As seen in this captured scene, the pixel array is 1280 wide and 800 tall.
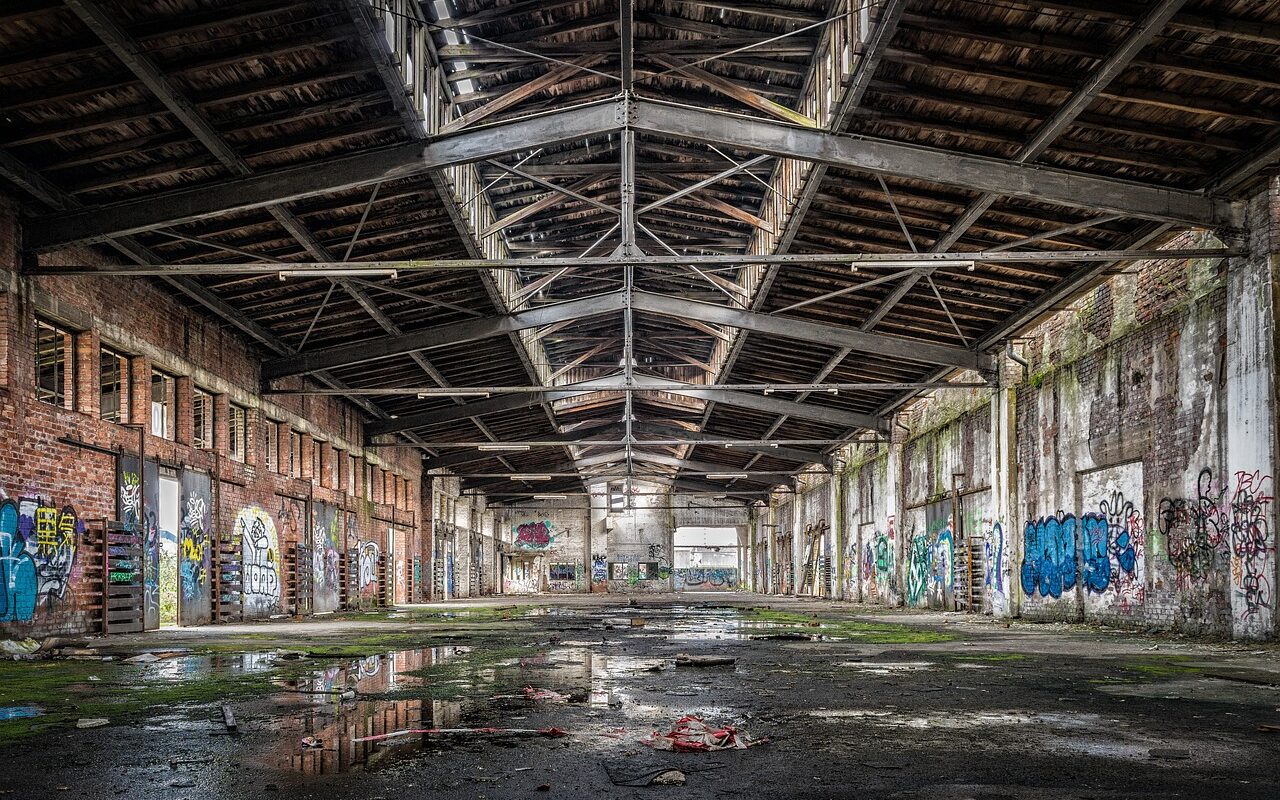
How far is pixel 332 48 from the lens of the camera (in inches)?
462

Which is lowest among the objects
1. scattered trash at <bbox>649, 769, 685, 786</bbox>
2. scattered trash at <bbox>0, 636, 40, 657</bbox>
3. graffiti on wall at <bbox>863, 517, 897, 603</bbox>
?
graffiti on wall at <bbox>863, 517, 897, 603</bbox>

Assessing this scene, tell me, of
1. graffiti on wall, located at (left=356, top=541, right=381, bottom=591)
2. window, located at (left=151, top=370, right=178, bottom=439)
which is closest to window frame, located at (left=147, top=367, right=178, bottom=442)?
window, located at (left=151, top=370, right=178, bottom=439)

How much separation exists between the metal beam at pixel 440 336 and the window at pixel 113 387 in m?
5.89

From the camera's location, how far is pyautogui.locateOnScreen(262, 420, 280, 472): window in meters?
23.4

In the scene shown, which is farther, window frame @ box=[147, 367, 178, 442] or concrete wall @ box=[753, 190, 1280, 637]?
window frame @ box=[147, 367, 178, 442]

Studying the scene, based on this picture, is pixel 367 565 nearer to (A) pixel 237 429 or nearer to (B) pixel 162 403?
(A) pixel 237 429

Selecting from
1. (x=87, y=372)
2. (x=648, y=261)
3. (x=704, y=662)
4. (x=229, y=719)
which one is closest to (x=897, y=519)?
(x=648, y=261)

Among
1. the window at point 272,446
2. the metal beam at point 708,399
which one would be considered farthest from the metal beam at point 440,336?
the metal beam at point 708,399

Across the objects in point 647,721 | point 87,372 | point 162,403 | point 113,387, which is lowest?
point 647,721

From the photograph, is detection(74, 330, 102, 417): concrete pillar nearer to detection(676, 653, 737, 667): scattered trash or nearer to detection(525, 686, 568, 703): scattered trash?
detection(676, 653, 737, 667): scattered trash

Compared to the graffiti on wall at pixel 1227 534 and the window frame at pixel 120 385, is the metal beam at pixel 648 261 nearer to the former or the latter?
the window frame at pixel 120 385

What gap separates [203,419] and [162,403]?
1.75 m

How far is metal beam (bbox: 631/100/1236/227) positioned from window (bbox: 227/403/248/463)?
11.9 meters

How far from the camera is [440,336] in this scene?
72.6 ft
